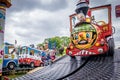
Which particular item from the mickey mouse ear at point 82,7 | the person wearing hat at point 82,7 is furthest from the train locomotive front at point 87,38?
the mickey mouse ear at point 82,7

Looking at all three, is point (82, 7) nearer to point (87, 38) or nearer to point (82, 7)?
point (82, 7)

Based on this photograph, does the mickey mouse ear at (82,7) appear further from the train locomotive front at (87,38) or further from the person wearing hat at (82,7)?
the train locomotive front at (87,38)

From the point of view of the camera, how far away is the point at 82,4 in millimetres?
2789

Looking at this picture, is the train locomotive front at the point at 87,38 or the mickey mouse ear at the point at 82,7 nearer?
the mickey mouse ear at the point at 82,7

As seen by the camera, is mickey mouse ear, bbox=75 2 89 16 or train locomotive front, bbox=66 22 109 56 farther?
train locomotive front, bbox=66 22 109 56

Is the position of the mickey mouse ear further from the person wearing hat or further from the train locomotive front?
the train locomotive front

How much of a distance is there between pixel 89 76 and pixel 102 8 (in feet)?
7.92

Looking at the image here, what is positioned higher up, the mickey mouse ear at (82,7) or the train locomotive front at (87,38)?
the mickey mouse ear at (82,7)

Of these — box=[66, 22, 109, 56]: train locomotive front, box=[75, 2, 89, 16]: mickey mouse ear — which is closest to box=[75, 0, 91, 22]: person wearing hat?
box=[75, 2, 89, 16]: mickey mouse ear

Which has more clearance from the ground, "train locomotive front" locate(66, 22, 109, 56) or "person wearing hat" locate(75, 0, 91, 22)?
"person wearing hat" locate(75, 0, 91, 22)

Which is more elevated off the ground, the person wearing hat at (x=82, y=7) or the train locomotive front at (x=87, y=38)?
the person wearing hat at (x=82, y=7)

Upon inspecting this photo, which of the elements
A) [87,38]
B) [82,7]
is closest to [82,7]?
[82,7]

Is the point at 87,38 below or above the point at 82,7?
below

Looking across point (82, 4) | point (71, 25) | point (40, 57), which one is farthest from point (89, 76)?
point (40, 57)
